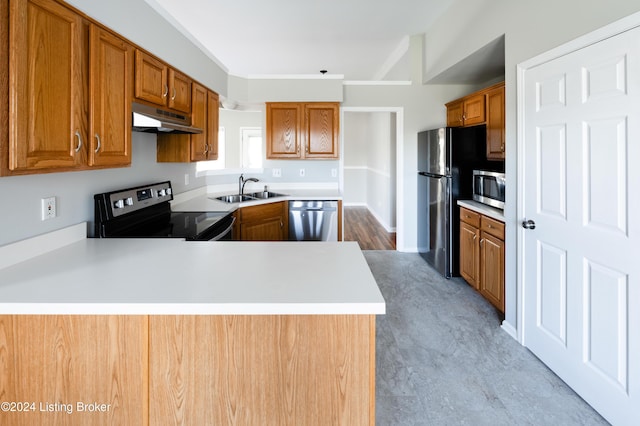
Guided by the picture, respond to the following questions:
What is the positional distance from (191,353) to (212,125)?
2.78 m

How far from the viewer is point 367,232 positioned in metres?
6.92

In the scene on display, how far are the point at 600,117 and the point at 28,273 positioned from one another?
2.62m

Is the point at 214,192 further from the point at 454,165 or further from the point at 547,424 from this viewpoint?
the point at 547,424

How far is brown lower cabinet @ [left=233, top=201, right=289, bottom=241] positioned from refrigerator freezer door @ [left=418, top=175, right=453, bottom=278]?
1.72 metres

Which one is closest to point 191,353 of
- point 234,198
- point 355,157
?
point 234,198

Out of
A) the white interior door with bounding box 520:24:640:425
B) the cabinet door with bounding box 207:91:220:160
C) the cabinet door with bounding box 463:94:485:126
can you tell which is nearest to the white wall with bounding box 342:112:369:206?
the cabinet door with bounding box 463:94:485:126

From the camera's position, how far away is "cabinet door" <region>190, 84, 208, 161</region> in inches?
122

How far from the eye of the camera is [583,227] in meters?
2.04

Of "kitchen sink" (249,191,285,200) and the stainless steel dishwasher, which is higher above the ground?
"kitchen sink" (249,191,285,200)

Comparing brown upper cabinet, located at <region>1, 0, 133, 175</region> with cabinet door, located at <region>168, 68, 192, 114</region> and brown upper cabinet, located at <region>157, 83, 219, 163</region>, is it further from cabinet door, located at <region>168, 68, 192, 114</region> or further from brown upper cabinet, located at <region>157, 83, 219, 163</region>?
brown upper cabinet, located at <region>157, 83, 219, 163</region>

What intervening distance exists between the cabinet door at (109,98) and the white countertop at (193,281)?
469 mm

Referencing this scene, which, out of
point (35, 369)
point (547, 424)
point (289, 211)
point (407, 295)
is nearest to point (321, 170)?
point (289, 211)

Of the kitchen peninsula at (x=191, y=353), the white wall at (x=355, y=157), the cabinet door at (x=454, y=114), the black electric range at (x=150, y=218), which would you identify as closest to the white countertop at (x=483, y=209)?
the cabinet door at (x=454, y=114)

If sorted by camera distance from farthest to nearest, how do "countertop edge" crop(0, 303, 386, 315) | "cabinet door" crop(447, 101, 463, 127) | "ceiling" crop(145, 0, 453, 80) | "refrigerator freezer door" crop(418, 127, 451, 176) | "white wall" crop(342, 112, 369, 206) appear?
1. "white wall" crop(342, 112, 369, 206)
2. "cabinet door" crop(447, 101, 463, 127)
3. "refrigerator freezer door" crop(418, 127, 451, 176)
4. "ceiling" crop(145, 0, 453, 80)
5. "countertop edge" crop(0, 303, 386, 315)
